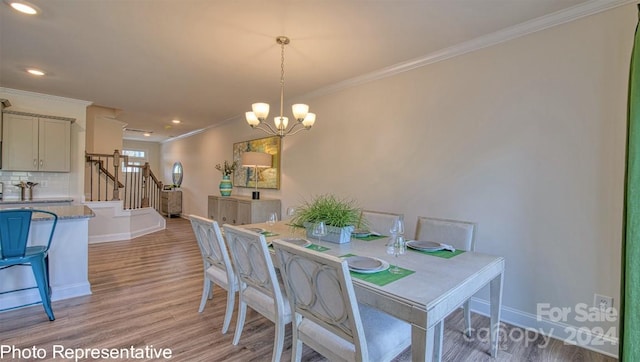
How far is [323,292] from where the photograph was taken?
146 cm

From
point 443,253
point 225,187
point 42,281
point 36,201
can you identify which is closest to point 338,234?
point 443,253

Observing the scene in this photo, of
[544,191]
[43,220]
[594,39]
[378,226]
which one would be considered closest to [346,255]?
[378,226]

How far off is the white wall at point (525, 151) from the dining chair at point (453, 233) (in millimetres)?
492

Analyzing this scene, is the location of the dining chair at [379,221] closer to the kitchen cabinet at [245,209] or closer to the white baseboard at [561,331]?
the white baseboard at [561,331]

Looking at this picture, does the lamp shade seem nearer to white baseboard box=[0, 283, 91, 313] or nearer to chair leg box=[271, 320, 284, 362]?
white baseboard box=[0, 283, 91, 313]

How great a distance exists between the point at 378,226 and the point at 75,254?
3.25 meters

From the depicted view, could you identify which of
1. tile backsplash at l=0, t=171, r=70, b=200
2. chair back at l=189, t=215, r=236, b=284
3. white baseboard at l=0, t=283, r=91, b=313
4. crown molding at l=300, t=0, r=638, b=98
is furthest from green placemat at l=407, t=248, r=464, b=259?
tile backsplash at l=0, t=171, r=70, b=200

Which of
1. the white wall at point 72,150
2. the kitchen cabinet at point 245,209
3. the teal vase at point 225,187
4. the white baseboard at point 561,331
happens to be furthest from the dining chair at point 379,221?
the white wall at point 72,150

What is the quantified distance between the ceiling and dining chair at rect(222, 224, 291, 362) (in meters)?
1.81

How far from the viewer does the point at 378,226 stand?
9.84 ft

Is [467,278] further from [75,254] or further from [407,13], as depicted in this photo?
[75,254]

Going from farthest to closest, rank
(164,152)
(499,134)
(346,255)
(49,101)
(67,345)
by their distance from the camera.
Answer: (164,152), (49,101), (499,134), (67,345), (346,255)

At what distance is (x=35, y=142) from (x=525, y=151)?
678 centimetres

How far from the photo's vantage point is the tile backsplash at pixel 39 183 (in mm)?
4766
